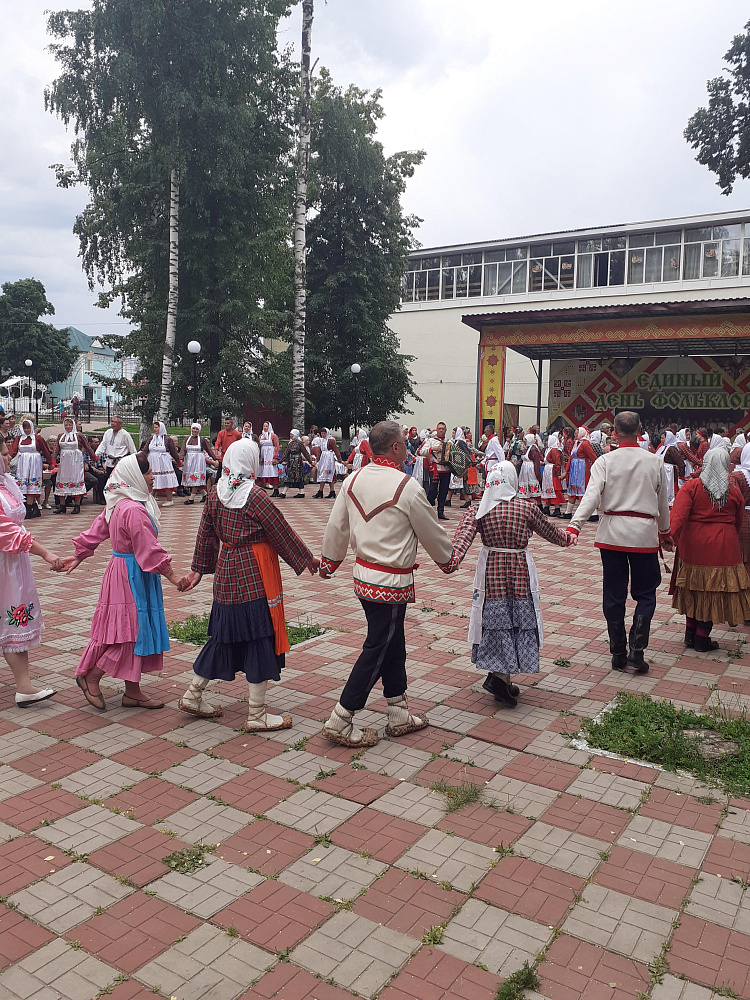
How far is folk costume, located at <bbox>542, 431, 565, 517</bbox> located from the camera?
1645 centimetres

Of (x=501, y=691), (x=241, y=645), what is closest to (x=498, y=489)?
(x=501, y=691)

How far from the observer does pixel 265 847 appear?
3.53 metres

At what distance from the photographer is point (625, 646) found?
616 centimetres

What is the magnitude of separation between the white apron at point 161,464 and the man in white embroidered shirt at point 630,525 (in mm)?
11469

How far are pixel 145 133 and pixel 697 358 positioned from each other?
20263 millimetres

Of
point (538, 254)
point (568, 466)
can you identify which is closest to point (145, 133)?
point (568, 466)

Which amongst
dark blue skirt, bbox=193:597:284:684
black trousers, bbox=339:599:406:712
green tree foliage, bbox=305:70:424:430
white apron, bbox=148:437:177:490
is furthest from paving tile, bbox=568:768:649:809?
green tree foliage, bbox=305:70:424:430

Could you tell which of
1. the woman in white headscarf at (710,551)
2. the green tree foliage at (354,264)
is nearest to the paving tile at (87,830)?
the woman in white headscarf at (710,551)

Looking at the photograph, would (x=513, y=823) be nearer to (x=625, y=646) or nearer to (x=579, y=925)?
(x=579, y=925)

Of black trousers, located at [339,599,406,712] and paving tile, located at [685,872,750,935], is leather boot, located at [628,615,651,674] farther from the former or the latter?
paving tile, located at [685,872,750,935]

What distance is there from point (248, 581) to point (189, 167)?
2024cm

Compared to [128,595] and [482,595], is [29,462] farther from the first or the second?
[482,595]

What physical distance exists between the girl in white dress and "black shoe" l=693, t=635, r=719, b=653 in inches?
478

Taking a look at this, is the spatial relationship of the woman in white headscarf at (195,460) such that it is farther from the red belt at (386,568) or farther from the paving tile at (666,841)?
the paving tile at (666,841)
